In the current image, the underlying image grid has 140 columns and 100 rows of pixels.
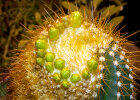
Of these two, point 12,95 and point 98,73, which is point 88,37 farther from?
point 12,95

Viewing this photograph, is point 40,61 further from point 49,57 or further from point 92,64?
point 92,64

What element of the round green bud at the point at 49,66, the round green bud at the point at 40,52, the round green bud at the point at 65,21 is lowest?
the round green bud at the point at 49,66

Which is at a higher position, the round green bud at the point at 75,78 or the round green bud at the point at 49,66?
the round green bud at the point at 49,66

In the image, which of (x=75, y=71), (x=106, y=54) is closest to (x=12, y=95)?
(x=75, y=71)

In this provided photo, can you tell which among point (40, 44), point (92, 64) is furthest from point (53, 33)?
point (92, 64)

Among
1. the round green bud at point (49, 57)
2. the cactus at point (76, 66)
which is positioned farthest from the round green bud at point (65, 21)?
the round green bud at point (49, 57)

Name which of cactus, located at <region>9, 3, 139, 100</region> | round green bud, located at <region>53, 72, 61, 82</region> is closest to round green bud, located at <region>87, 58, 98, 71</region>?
cactus, located at <region>9, 3, 139, 100</region>

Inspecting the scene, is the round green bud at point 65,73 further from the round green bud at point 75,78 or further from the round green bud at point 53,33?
the round green bud at point 53,33

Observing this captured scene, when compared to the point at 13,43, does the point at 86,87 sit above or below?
below
